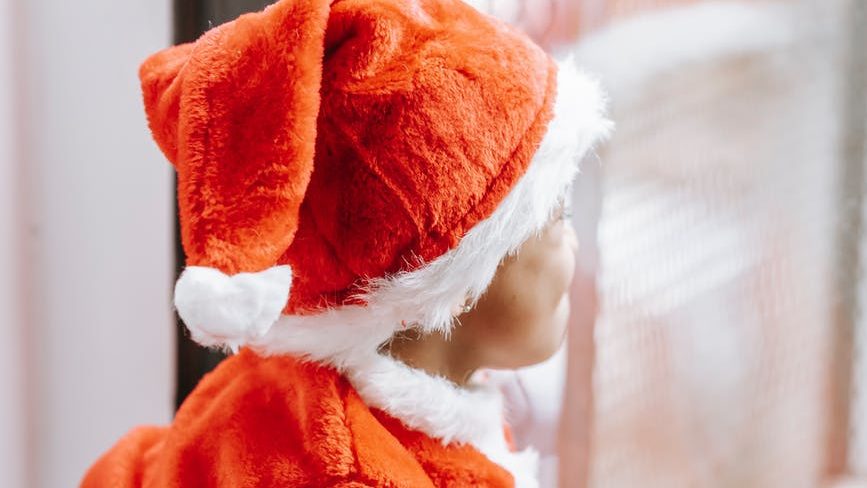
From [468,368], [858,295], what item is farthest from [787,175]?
[468,368]

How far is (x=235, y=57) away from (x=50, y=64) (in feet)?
1.46

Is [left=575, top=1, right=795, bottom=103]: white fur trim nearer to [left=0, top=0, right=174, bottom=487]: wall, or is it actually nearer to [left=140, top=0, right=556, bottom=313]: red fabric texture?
[left=140, top=0, right=556, bottom=313]: red fabric texture

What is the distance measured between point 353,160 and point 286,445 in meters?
0.22

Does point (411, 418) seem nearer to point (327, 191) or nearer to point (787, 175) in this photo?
point (327, 191)

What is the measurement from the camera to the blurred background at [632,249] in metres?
0.87

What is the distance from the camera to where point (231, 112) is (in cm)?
52

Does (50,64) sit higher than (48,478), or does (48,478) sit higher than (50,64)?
(50,64)

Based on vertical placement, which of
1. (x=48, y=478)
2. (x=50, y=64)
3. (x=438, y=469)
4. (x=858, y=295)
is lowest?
(x=48, y=478)

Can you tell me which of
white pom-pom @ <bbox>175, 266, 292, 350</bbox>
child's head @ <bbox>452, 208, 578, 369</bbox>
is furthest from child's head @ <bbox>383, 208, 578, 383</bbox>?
white pom-pom @ <bbox>175, 266, 292, 350</bbox>

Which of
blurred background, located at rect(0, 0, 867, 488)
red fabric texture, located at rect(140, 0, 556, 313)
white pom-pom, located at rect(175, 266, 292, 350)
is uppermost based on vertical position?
red fabric texture, located at rect(140, 0, 556, 313)

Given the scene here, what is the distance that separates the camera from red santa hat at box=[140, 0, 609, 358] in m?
0.50

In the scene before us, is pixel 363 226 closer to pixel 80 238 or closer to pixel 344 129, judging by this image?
pixel 344 129

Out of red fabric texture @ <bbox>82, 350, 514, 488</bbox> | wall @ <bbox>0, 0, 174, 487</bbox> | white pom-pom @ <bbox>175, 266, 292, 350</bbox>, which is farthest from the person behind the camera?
wall @ <bbox>0, 0, 174, 487</bbox>

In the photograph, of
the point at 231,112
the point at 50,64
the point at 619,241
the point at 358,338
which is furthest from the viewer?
the point at 619,241
